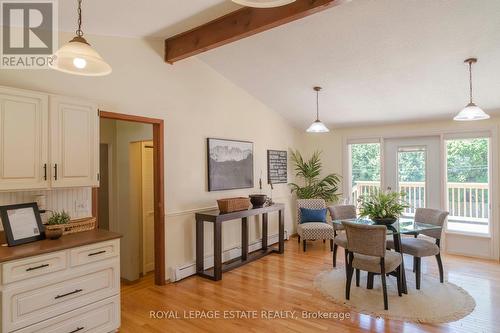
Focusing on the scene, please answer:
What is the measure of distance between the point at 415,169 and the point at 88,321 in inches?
211

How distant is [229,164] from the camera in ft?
15.4

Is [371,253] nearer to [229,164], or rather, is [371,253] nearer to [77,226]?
[229,164]

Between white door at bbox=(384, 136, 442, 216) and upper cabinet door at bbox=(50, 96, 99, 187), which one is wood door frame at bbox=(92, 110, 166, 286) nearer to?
upper cabinet door at bbox=(50, 96, 99, 187)

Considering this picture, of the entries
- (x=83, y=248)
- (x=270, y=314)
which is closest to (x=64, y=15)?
(x=83, y=248)

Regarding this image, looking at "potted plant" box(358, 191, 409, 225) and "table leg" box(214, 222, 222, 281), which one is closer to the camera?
"potted plant" box(358, 191, 409, 225)

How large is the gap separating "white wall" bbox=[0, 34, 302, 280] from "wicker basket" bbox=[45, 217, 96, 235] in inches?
41.5

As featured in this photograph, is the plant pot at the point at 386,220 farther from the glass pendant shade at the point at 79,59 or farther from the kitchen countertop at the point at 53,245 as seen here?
the glass pendant shade at the point at 79,59

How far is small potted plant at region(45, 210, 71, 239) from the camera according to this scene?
2.46 meters

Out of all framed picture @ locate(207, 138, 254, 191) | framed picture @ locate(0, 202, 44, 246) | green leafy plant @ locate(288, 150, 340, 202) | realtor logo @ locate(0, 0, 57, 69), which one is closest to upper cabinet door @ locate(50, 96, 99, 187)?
framed picture @ locate(0, 202, 44, 246)

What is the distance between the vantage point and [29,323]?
2098mm

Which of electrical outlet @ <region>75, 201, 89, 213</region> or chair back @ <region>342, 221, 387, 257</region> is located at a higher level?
electrical outlet @ <region>75, 201, 89, 213</region>

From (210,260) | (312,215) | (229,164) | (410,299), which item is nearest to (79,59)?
(229,164)

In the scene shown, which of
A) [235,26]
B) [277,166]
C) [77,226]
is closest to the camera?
[77,226]

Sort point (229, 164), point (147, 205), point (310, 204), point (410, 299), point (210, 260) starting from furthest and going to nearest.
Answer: point (310, 204) → point (229, 164) → point (147, 205) → point (210, 260) → point (410, 299)
